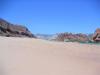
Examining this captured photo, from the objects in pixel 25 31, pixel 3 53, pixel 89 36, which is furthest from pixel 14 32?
pixel 3 53

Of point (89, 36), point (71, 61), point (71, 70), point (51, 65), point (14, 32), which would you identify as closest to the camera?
point (71, 70)

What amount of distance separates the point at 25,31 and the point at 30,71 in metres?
37.0

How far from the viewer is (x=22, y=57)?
245 inches

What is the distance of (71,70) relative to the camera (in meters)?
5.25

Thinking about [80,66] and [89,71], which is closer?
[89,71]

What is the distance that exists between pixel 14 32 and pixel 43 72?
117ft

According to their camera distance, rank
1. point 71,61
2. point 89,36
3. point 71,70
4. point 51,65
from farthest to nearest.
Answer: point 89,36 → point 71,61 → point 51,65 → point 71,70

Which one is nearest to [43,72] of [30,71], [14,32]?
[30,71]

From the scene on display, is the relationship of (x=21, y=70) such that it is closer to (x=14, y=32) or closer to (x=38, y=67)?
(x=38, y=67)

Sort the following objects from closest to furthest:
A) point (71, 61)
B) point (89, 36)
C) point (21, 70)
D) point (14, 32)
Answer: point (21, 70) < point (71, 61) < point (14, 32) < point (89, 36)

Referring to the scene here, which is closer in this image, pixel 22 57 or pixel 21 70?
pixel 21 70

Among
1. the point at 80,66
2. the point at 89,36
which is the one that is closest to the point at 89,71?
the point at 80,66

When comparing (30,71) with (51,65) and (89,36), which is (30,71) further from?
(89,36)

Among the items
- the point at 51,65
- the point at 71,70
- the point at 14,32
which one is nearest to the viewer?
the point at 71,70
